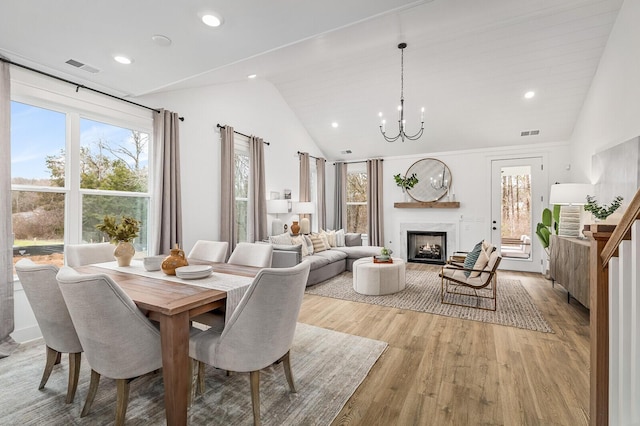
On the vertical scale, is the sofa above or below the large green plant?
below

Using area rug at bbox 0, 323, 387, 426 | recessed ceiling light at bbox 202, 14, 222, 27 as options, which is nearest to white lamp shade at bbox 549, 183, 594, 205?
area rug at bbox 0, 323, 387, 426

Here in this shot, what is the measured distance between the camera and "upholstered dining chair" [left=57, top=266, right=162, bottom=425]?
144 centimetres

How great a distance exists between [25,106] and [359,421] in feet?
12.8

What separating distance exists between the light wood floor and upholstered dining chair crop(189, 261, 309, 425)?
603mm

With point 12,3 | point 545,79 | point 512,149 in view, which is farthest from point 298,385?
point 512,149

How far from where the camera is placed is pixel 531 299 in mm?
4137

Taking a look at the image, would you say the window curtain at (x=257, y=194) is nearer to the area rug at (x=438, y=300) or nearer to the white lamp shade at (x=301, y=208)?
the white lamp shade at (x=301, y=208)

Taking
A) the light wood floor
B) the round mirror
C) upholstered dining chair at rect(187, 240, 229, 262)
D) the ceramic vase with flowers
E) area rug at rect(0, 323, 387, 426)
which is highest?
the round mirror

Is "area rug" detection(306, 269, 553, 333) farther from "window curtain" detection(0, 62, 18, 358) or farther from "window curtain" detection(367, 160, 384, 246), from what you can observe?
"window curtain" detection(0, 62, 18, 358)

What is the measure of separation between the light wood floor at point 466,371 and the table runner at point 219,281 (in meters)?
0.92

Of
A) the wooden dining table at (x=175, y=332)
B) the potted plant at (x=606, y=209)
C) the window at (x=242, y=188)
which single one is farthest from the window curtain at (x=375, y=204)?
the wooden dining table at (x=175, y=332)

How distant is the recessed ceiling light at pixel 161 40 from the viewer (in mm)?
2338

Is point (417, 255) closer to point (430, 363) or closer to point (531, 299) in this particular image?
point (531, 299)

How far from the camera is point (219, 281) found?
2.07 meters
